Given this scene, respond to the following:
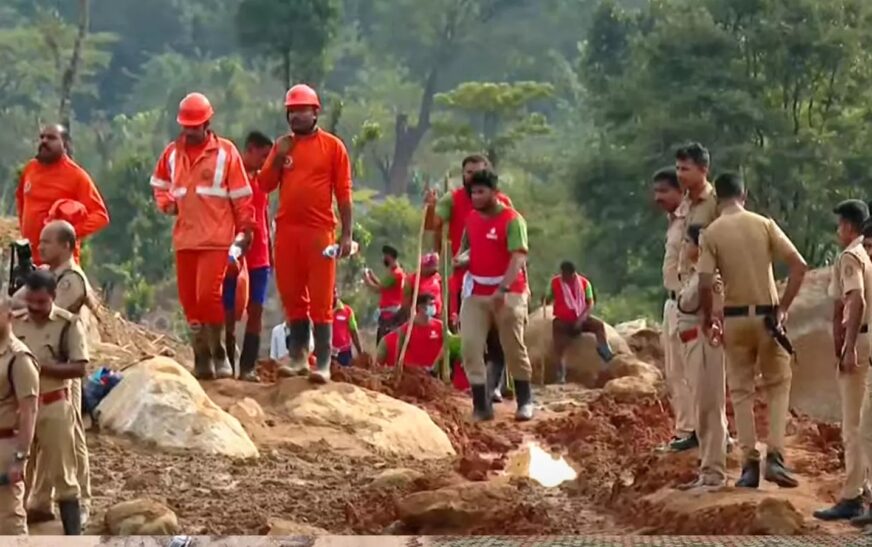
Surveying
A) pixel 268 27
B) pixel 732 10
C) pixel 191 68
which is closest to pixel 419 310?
pixel 732 10

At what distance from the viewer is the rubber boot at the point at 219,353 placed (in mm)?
10324

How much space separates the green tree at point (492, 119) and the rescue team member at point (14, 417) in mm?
35048

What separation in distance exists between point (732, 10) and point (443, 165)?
2405 centimetres

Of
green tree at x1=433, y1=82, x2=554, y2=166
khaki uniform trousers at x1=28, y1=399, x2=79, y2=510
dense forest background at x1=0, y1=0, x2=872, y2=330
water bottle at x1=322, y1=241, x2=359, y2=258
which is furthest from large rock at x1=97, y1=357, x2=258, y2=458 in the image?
green tree at x1=433, y1=82, x2=554, y2=166

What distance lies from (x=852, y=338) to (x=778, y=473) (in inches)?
39.6

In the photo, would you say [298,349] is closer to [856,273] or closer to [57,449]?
[57,449]

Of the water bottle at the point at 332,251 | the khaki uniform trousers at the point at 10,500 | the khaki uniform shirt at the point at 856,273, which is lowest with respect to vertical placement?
the khaki uniform trousers at the point at 10,500

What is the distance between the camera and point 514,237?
36.0 feet

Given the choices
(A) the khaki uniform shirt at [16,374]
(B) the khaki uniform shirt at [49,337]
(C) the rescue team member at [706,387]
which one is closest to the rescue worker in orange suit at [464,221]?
(C) the rescue team member at [706,387]

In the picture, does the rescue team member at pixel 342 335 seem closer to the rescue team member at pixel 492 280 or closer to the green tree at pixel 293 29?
the rescue team member at pixel 492 280

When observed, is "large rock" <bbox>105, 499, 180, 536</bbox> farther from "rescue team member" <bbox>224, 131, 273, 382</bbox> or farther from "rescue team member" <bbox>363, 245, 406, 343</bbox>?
"rescue team member" <bbox>363, 245, 406, 343</bbox>

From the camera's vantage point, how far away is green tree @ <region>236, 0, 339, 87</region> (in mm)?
40688

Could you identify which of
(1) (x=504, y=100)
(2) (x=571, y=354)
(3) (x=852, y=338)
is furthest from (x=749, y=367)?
(1) (x=504, y=100)

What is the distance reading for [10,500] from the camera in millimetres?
6805
